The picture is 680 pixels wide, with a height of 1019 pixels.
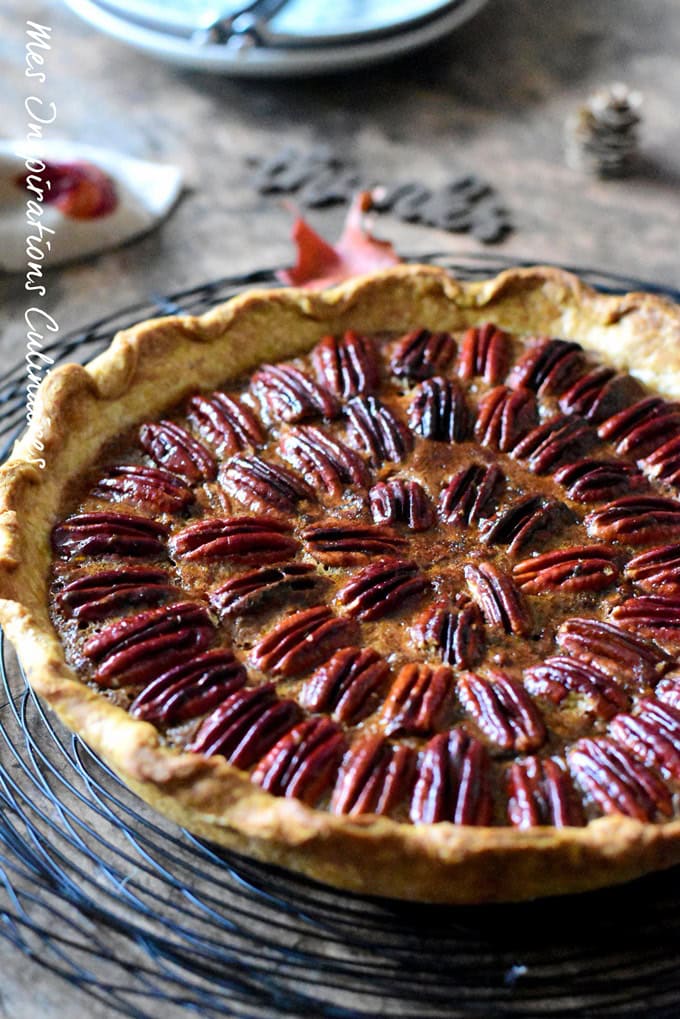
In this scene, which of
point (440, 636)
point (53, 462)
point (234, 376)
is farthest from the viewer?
point (234, 376)

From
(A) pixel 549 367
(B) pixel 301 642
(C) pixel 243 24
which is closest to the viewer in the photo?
(B) pixel 301 642

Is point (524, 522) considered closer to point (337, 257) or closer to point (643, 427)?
Answer: point (643, 427)

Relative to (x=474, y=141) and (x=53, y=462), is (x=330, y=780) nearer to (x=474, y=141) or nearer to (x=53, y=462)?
(x=53, y=462)

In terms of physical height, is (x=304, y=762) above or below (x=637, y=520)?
below

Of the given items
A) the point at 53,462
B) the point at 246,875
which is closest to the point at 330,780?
the point at 246,875

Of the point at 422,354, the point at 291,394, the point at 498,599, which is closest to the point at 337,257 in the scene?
the point at 422,354

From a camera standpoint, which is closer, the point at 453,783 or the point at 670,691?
the point at 453,783
